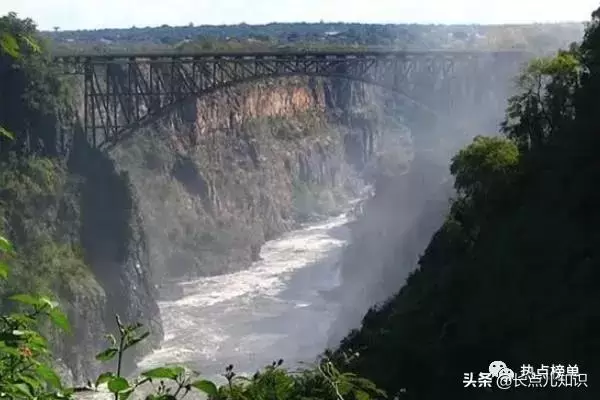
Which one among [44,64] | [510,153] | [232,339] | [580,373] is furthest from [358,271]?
[580,373]

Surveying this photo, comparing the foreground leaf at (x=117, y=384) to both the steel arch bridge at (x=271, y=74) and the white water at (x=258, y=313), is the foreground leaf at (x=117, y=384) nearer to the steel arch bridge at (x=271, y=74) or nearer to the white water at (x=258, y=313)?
the white water at (x=258, y=313)

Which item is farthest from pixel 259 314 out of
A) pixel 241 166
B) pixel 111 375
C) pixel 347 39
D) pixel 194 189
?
pixel 347 39

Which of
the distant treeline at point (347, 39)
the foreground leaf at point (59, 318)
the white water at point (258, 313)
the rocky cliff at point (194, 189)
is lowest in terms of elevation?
the white water at point (258, 313)

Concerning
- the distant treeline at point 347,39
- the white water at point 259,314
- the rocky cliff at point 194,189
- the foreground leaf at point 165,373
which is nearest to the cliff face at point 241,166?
the rocky cliff at point 194,189

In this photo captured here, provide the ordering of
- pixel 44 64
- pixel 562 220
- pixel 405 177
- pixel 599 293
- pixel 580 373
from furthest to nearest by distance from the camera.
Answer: pixel 405 177
pixel 44 64
pixel 562 220
pixel 599 293
pixel 580 373

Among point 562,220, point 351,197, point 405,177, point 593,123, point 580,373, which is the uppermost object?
point 593,123

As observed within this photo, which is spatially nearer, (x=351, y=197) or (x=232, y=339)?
(x=232, y=339)

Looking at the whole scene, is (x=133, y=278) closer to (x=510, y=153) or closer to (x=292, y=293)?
(x=292, y=293)
